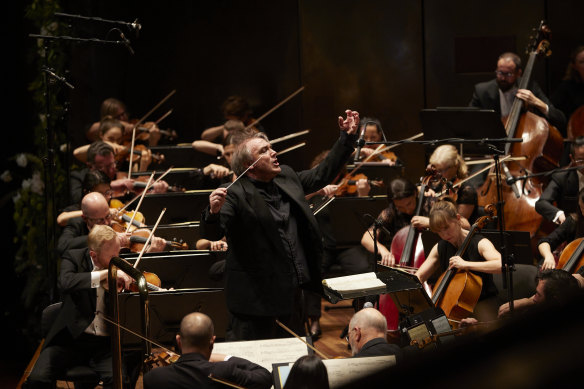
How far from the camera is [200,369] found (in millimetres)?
3121

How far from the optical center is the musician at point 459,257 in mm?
4324

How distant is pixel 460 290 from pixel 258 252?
126cm

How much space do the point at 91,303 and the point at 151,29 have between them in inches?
186

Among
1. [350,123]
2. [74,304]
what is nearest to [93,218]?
[74,304]

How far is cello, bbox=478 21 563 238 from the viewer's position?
579 cm

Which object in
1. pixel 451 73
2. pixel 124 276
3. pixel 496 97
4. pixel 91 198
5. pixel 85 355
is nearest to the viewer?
pixel 124 276

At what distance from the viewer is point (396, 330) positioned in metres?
4.86

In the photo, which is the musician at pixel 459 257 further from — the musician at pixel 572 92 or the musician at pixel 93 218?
the musician at pixel 572 92

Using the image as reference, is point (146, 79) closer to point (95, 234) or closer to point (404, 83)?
point (404, 83)

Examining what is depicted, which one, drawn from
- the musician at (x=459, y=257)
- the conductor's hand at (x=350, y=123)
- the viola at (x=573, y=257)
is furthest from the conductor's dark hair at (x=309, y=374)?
the viola at (x=573, y=257)

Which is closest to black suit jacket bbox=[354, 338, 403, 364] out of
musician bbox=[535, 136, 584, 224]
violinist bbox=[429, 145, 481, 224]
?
violinist bbox=[429, 145, 481, 224]

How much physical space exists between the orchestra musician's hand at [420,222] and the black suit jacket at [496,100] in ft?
5.92

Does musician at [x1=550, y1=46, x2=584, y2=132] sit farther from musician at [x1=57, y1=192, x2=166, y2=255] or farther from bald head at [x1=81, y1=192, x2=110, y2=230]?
bald head at [x1=81, y1=192, x2=110, y2=230]

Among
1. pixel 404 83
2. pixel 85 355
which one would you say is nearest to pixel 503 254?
pixel 85 355
